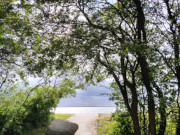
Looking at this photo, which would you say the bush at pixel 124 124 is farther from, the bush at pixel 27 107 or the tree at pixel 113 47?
the bush at pixel 27 107

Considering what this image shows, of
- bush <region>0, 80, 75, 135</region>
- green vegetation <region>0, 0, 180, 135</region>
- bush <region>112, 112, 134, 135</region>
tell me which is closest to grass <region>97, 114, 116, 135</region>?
bush <region>112, 112, 134, 135</region>

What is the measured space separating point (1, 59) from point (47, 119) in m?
4.25

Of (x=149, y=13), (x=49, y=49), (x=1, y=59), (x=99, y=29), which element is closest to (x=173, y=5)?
(x=149, y=13)

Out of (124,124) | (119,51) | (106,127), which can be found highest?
(119,51)

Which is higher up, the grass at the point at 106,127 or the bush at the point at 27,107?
the bush at the point at 27,107

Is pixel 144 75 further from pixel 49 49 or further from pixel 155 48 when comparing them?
pixel 49 49

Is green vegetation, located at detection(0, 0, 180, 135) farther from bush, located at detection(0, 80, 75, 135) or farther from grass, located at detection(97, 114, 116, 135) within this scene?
grass, located at detection(97, 114, 116, 135)

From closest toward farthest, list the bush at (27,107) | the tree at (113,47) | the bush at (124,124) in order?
1. the tree at (113,47)
2. the bush at (124,124)
3. the bush at (27,107)

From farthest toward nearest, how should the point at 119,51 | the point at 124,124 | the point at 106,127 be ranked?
the point at 106,127
the point at 124,124
the point at 119,51

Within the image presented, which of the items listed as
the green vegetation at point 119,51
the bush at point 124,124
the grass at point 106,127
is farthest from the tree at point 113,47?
the grass at point 106,127

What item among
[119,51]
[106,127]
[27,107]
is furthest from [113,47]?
[27,107]

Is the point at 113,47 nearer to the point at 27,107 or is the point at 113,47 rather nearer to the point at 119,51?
the point at 119,51

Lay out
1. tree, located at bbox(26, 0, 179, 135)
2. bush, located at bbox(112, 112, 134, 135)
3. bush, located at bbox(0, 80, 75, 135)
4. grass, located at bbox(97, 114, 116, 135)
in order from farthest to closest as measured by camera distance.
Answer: grass, located at bbox(97, 114, 116, 135) → bush, located at bbox(0, 80, 75, 135) → bush, located at bbox(112, 112, 134, 135) → tree, located at bbox(26, 0, 179, 135)

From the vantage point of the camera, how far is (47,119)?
29.1 feet
